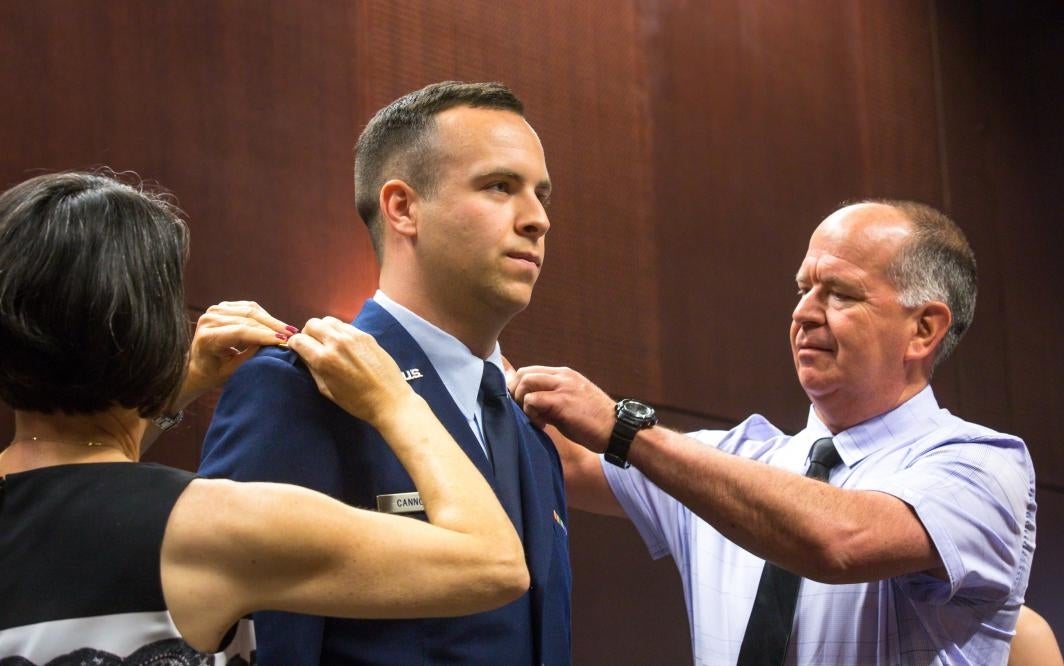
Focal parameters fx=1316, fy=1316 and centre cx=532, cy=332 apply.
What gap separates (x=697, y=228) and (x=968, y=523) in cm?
173

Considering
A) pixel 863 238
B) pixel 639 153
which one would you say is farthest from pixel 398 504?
pixel 639 153

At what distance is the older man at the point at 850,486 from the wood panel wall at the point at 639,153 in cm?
82

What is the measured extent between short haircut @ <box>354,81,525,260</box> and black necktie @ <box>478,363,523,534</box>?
290 millimetres

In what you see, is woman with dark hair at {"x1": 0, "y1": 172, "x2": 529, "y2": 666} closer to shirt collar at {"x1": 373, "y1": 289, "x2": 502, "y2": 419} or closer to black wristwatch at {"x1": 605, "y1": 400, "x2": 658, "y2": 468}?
shirt collar at {"x1": 373, "y1": 289, "x2": 502, "y2": 419}

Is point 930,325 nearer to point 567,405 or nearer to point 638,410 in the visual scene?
point 638,410

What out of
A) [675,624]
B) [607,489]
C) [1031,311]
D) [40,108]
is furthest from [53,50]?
[1031,311]

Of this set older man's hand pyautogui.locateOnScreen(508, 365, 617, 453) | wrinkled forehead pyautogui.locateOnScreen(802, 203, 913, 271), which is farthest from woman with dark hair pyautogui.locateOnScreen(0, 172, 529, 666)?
wrinkled forehead pyautogui.locateOnScreen(802, 203, 913, 271)

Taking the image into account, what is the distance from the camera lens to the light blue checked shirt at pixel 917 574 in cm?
226

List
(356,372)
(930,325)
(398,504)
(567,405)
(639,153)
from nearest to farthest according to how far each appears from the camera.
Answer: (356,372) < (398,504) < (567,405) < (930,325) < (639,153)

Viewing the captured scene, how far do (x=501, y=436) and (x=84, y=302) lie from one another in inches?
29.5

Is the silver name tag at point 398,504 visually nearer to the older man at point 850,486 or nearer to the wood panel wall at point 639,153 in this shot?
the older man at point 850,486

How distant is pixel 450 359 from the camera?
1.89m

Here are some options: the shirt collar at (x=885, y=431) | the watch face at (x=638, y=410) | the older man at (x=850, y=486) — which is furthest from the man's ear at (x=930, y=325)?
the watch face at (x=638, y=410)

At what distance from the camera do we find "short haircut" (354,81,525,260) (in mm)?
1985
